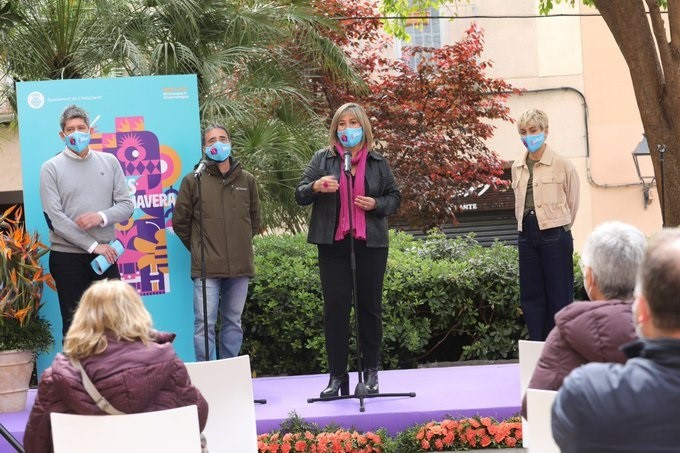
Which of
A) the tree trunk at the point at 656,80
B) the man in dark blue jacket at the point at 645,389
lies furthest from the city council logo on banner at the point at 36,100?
the man in dark blue jacket at the point at 645,389

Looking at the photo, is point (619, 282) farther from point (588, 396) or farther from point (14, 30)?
point (14, 30)

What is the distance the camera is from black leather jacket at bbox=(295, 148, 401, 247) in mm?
5711

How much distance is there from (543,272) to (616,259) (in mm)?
3247

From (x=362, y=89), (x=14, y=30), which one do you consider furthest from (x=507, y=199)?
(x=14, y=30)

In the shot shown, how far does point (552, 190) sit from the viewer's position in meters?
6.02

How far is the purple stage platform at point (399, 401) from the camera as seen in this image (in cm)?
541

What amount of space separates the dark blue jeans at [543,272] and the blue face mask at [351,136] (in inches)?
48.6

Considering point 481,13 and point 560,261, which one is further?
point 481,13

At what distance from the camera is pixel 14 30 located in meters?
8.26

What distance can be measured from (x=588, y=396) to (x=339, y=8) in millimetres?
11458

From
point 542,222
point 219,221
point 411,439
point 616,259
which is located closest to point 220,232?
point 219,221

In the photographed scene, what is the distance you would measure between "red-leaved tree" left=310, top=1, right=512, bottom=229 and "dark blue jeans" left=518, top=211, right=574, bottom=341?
597 cm

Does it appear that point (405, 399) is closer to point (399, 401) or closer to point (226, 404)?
point (399, 401)

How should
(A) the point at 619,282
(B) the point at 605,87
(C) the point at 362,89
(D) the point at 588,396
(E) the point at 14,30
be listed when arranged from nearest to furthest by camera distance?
(D) the point at 588,396 < (A) the point at 619,282 < (E) the point at 14,30 < (C) the point at 362,89 < (B) the point at 605,87
